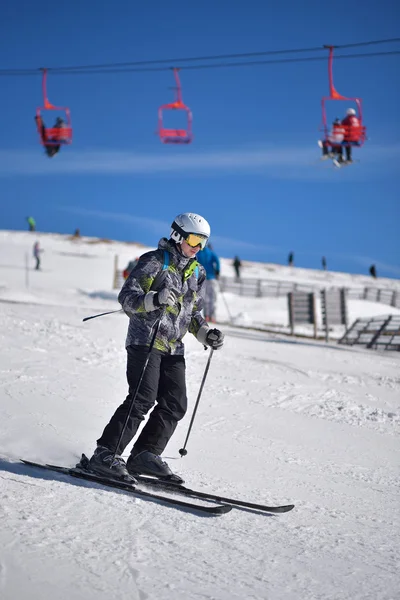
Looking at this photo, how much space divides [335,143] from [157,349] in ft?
43.3

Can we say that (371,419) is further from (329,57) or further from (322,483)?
(329,57)

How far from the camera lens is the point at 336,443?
6.57 m

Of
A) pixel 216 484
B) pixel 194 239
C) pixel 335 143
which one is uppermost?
pixel 335 143

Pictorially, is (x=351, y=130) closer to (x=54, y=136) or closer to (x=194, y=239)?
(x=54, y=136)

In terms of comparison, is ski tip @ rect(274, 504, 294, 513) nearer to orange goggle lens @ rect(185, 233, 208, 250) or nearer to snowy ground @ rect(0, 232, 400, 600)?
snowy ground @ rect(0, 232, 400, 600)

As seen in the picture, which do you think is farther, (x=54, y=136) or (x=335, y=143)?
(x=54, y=136)

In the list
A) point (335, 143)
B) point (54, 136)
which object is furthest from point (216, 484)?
point (54, 136)

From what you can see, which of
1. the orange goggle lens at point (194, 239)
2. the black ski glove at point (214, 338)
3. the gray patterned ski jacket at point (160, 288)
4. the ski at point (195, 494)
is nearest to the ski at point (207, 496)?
the ski at point (195, 494)

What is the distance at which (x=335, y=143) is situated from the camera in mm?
16719

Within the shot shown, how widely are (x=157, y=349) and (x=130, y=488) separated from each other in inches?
35.5

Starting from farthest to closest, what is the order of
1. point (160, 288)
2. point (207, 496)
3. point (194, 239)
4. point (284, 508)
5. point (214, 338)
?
point (214, 338) < point (194, 239) < point (160, 288) < point (207, 496) < point (284, 508)

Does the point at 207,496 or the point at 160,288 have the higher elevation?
the point at 160,288

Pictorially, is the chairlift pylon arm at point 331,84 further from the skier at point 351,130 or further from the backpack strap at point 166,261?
the backpack strap at point 166,261

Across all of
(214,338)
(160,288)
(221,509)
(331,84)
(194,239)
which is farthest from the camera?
(331,84)
